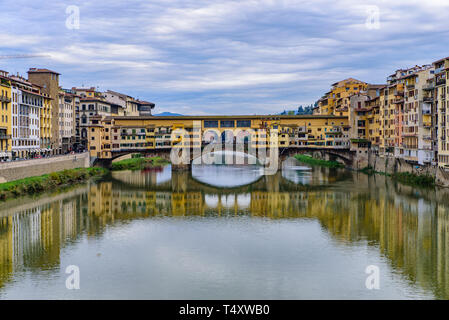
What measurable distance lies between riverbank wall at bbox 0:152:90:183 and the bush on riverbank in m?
34.7

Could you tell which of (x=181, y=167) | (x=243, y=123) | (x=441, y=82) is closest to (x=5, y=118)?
(x=181, y=167)

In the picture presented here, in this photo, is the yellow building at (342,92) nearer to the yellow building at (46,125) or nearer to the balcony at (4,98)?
the yellow building at (46,125)

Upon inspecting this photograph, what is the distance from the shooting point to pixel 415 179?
49.3 metres

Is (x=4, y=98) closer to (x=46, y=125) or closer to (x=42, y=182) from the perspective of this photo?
(x=42, y=182)

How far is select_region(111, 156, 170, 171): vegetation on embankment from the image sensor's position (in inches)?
2739

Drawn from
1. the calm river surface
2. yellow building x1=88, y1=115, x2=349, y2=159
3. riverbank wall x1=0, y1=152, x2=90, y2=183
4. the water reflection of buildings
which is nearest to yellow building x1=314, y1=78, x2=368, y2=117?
yellow building x1=88, y1=115, x2=349, y2=159

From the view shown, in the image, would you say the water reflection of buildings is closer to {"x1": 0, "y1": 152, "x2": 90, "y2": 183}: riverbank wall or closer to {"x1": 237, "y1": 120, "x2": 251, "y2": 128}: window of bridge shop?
{"x1": 0, "y1": 152, "x2": 90, "y2": 183}: riverbank wall

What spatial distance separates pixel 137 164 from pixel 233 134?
1527 centimetres

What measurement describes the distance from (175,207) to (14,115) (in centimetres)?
2532

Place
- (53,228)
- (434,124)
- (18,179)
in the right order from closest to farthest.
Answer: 1. (53,228)
2. (18,179)
3. (434,124)
